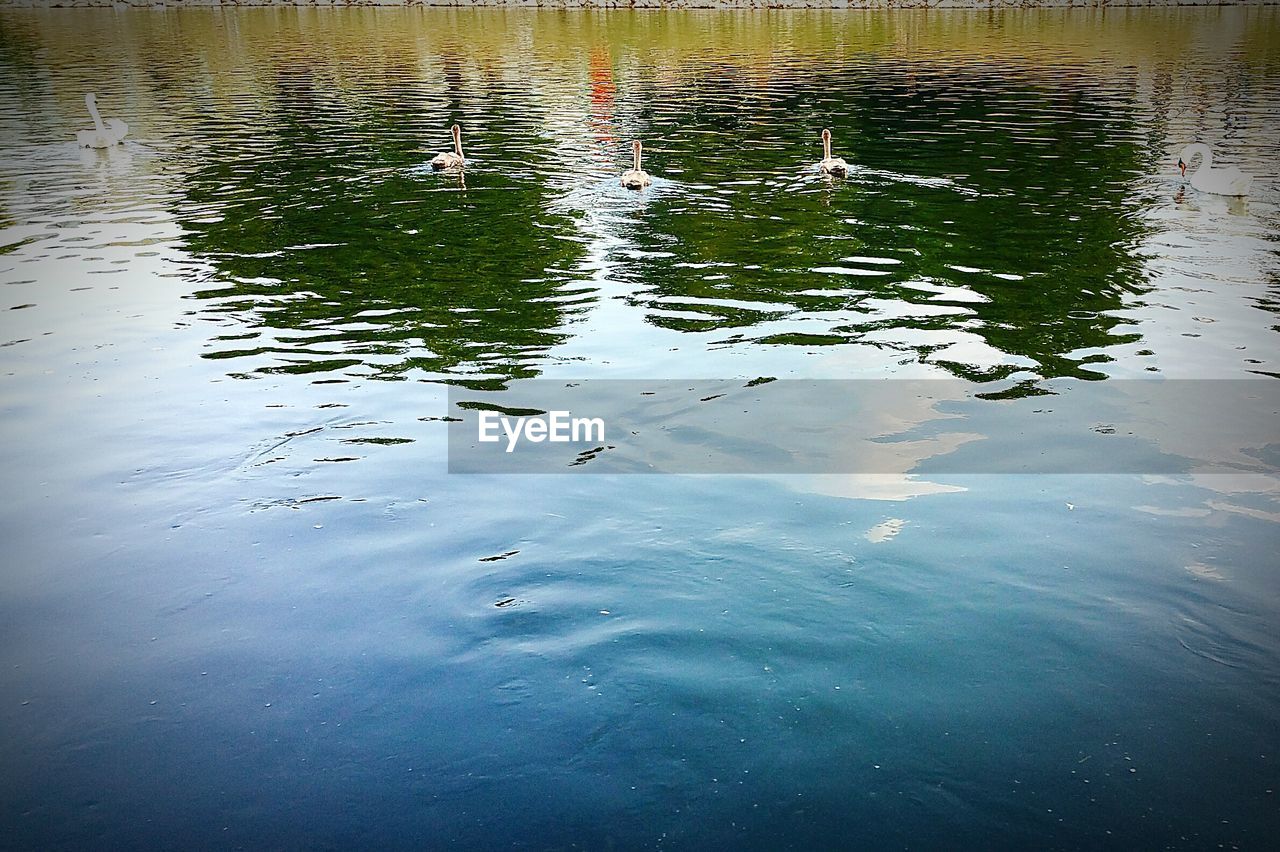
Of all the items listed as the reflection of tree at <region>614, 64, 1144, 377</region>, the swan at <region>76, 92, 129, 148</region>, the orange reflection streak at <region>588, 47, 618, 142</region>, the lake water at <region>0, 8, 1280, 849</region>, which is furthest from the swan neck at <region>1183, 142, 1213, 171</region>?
the swan at <region>76, 92, 129, 148</region>

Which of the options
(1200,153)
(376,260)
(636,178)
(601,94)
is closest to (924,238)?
(636,178)

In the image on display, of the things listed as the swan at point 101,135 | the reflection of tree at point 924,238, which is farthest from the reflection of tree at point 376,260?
the swan at point 101,135

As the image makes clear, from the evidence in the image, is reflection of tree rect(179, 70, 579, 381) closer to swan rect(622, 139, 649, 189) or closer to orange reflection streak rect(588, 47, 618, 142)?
swan rect(622, 139, 649, 189)

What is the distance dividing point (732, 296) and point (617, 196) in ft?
32.0

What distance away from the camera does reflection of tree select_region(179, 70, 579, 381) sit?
16656 millimetres

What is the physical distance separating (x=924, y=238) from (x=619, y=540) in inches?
607

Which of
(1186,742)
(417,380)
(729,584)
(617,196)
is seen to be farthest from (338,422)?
(617,196)

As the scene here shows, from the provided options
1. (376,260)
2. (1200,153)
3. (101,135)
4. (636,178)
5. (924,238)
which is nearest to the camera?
(376,260)

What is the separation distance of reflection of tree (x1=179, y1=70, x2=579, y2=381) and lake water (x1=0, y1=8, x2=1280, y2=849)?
150 millimetres

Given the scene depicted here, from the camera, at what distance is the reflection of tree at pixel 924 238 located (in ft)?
58.6

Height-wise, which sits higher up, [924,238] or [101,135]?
[101,135]

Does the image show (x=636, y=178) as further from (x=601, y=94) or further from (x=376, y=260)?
(x=601, y=94)

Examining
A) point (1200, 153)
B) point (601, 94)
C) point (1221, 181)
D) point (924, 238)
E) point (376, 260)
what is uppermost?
point (601, 94)

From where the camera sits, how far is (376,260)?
21797mm
